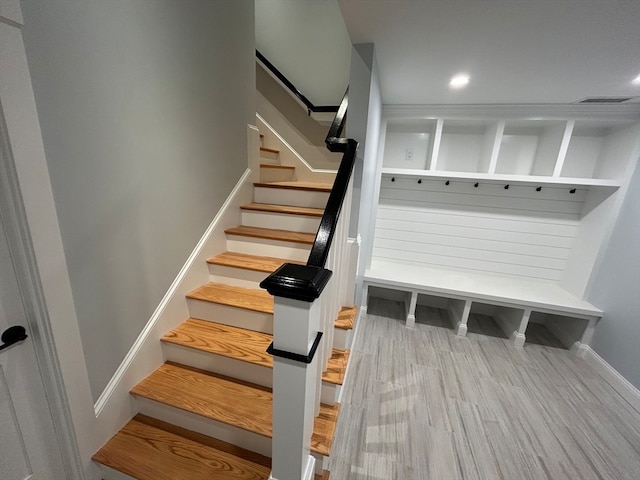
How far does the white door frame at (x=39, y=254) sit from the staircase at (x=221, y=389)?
23 centimetres

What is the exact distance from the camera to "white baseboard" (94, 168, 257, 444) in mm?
1118

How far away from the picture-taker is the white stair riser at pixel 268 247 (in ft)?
5.80

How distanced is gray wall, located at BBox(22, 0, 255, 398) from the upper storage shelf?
183 cm

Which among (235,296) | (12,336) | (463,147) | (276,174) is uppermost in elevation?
(463,147)

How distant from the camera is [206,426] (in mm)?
1158

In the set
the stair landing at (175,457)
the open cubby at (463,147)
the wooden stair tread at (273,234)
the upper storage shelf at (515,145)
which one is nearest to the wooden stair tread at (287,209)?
the wooden stair tread at (273,234)

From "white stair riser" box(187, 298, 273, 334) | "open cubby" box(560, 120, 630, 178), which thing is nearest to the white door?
"white stair riser" box(187, 298, 273, 334)

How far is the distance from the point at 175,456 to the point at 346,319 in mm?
1034

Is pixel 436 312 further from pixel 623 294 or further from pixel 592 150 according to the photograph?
pixel 592 150

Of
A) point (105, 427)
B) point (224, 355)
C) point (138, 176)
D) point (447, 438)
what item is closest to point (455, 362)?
point (447, 438)

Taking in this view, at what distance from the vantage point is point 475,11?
114cm

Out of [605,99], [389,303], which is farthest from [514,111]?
[389,303]

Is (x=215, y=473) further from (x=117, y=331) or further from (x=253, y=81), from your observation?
(x=253, y=81)

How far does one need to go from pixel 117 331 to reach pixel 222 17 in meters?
2.00
